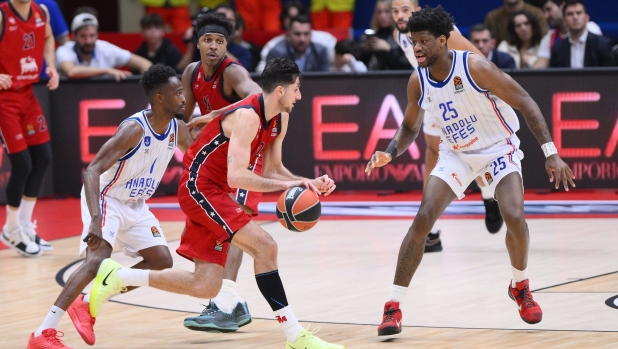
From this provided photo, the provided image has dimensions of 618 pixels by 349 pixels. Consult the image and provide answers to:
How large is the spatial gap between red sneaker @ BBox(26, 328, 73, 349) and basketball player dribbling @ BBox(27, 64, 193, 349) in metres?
0.18

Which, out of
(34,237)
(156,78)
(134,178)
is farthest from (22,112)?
(156,78)

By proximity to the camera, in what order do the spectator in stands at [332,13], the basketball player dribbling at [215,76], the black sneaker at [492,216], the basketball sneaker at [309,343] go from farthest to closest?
the spectator in stands at [332,13] < the black sneaker at [492,216] < the basketball player dribbling at [215,76] < the basketball sneaker at [309,343]

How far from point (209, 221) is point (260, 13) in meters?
9.64

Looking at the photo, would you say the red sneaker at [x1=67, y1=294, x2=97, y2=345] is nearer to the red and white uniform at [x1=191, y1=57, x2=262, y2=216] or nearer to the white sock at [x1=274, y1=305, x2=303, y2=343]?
the white sock at [x1=274, y1=305, x2=303, y2=343]

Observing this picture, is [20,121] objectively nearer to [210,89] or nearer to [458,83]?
[210,89]

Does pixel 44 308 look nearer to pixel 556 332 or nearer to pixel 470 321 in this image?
pixel 470 321

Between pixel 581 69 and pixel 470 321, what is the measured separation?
5.58 metres

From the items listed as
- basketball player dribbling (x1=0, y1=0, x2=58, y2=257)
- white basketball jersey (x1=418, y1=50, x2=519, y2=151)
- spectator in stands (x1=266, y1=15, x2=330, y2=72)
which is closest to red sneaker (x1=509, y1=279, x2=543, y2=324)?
white basketball jersey (x1=418, y1=50, x2=519, y2=151)

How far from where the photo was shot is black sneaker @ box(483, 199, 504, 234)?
29.1ft

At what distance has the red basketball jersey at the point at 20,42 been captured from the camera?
9227 millimetres

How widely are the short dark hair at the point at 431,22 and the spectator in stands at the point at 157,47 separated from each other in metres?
7.18

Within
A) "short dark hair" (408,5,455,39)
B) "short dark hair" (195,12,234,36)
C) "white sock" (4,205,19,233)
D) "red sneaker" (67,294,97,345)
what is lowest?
"white sock" (4,205,19,233)

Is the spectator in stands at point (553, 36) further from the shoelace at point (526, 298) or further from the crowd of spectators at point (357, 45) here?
the shoelace at point (526, 298)

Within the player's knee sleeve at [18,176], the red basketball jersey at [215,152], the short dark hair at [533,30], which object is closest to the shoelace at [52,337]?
the red basketball jersey at [215,152]
